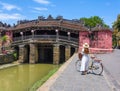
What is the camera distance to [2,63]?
35875mm

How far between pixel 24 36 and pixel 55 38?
4943 mm

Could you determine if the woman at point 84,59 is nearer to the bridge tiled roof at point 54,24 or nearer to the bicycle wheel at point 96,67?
the bicycle wheel at point 96,67

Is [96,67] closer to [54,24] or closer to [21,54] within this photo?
[21,54]

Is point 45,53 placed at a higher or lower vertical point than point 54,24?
lower

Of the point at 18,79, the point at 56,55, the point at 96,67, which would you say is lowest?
the point at 18,79

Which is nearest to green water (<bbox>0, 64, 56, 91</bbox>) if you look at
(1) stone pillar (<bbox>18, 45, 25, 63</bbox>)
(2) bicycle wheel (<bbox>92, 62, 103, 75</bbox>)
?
(2) bicycle wheel (<bbox>92, 62, 103, 75</bbox>)

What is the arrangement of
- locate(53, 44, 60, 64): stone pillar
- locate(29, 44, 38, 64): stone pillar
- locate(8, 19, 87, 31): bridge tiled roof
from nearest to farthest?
locate(53, 44, 60, 64): stone pillar < locate(29, 44, 38, 64): stone pillar < locate(8, 19, 87, 31): bridge tiled roof

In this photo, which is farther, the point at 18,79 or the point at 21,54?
the point at 21,54

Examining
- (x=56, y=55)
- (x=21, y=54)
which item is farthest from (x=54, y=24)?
(x=21, y=54)

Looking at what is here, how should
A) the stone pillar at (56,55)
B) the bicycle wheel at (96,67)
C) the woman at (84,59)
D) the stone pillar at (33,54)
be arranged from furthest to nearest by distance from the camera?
the stone pillar at (33,54) < the stone pillar at (56,55) < the bicycle wheel at (96,67) < the woman at (84,59)

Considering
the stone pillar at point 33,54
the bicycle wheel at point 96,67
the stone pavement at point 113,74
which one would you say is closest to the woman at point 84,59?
the bicycle wheel at point 96,67

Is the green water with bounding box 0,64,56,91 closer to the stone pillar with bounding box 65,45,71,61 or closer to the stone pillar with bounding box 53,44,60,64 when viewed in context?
the stone pillar with bounding box 53,44,60,64

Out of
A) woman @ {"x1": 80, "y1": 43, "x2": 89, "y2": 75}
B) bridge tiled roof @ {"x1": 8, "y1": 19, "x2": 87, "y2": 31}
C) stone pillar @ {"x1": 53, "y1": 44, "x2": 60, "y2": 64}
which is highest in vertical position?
bridge tiled roof @ {"x1": 8, "y1": 19, "x2": 87, "y2": 31}

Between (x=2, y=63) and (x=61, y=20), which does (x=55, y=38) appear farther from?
(x=2, y=63)
